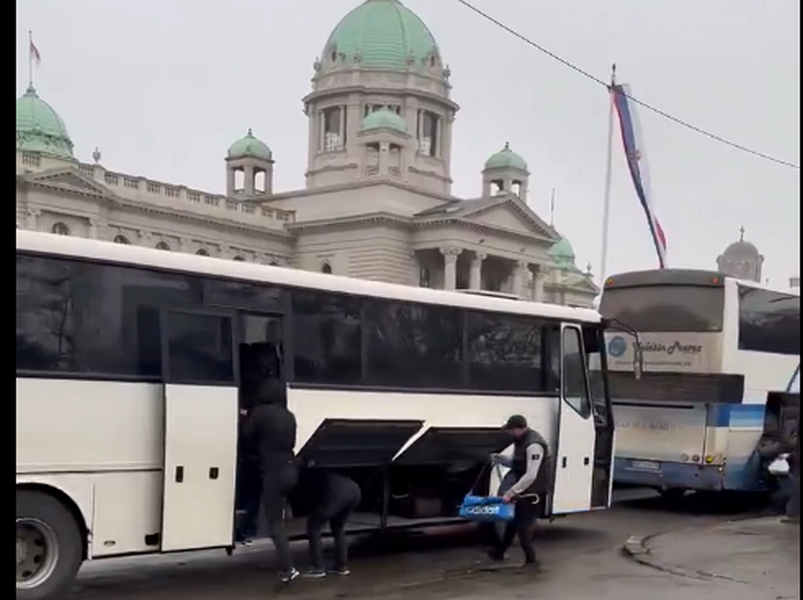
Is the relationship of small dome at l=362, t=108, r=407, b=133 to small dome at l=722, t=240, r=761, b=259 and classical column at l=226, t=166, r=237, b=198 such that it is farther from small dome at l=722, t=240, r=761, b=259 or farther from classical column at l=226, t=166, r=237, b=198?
small dome at l=722, t=240, r=761, b=259

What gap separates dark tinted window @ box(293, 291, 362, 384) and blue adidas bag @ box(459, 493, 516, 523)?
1.68 meters

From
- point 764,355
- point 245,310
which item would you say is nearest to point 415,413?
point 245,310

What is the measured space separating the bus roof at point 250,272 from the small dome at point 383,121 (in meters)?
71.5

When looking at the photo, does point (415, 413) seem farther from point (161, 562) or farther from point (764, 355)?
point (764, 355)

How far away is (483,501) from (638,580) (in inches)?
64.1

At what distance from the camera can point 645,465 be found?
16250mm

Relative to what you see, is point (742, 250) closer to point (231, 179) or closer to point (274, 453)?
point (231, 179)

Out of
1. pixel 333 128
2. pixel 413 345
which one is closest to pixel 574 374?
pixel 413 345

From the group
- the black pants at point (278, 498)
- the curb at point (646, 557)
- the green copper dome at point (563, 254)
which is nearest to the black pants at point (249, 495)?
the black pants at point (278, 498)

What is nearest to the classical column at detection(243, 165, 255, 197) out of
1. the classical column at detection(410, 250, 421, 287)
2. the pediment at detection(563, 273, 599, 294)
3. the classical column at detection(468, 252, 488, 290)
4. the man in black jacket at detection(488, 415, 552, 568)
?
the classical column at detection(410, 250, 421, 287)

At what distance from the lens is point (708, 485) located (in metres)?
15.7

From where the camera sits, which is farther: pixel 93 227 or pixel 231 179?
pixel 231 179

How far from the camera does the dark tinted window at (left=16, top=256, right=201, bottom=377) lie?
8.18 m

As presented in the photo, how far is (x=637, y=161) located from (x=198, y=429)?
20395mm
